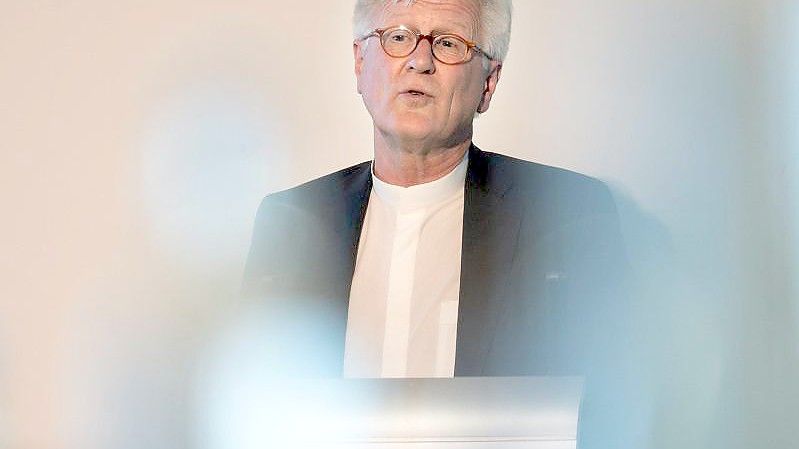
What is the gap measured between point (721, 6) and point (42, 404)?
1466 mm

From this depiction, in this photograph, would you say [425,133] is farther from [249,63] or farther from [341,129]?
[249,63]

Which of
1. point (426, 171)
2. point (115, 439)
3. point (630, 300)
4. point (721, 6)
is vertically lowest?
point (115, 439)

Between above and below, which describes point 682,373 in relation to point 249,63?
below

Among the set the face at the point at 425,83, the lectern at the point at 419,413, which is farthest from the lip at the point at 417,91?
the lectern at the point at 419,413

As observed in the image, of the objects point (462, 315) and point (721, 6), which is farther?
point (721, 6)

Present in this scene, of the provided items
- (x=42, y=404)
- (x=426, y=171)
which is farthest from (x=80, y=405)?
(x=426, y=171)

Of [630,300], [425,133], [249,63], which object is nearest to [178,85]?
[249,63]

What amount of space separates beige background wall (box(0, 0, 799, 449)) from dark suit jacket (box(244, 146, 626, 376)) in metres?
0.04

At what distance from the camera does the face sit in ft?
6.10

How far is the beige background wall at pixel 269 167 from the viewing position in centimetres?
191

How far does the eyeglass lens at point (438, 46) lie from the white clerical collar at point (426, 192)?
0.19 meters

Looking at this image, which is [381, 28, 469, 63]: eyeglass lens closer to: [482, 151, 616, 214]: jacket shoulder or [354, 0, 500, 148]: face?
[354, 0, 500, 148]: face

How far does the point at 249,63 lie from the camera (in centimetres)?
195

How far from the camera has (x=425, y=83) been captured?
6.10ft
